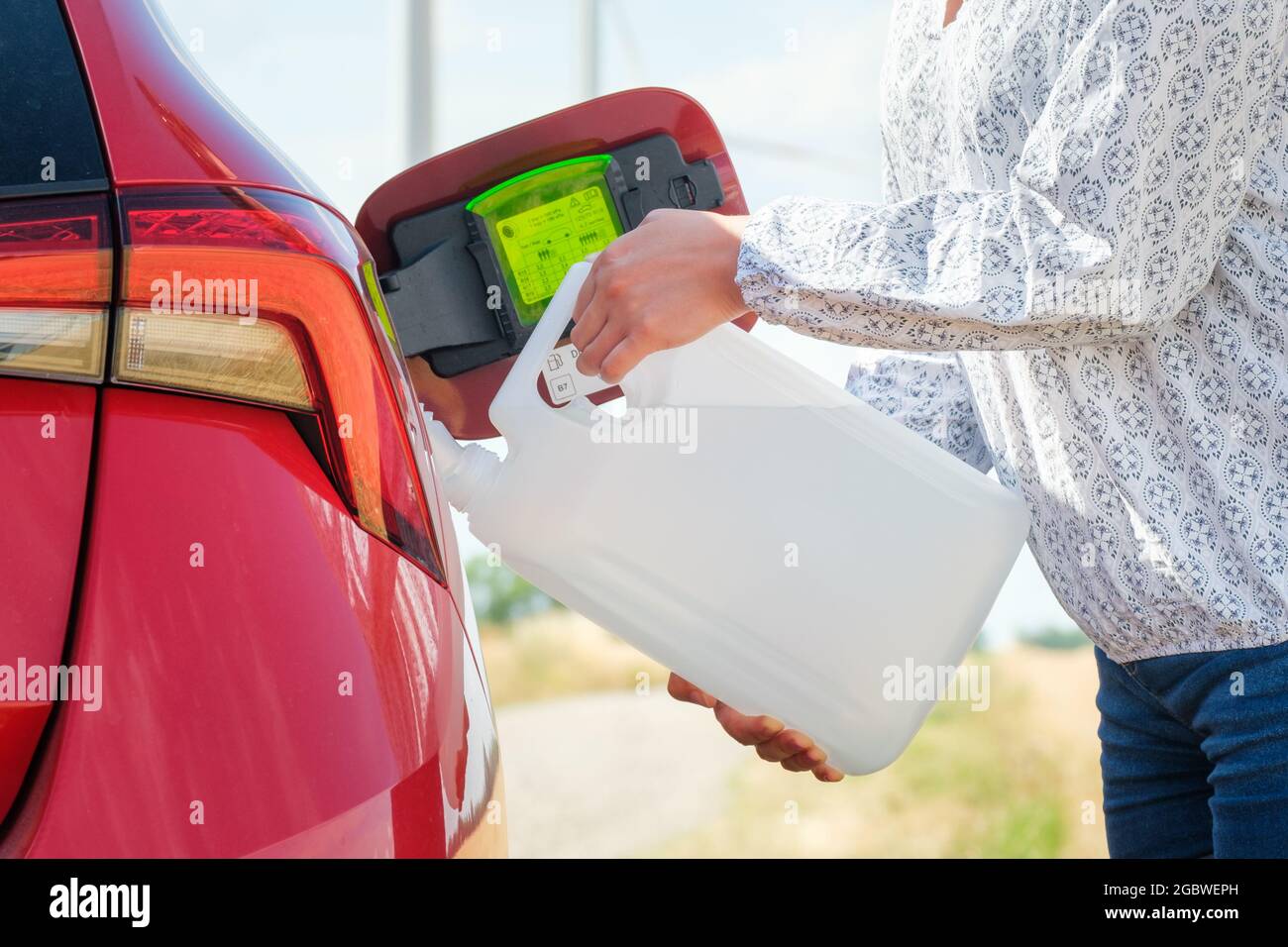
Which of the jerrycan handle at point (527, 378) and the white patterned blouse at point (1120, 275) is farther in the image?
the jerrycan handle at point (527, 378)

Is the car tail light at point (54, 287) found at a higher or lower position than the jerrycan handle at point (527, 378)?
higher

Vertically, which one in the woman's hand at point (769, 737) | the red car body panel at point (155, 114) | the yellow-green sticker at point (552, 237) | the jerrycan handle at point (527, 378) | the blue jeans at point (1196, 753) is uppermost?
the red car body panel at point (155, 114)

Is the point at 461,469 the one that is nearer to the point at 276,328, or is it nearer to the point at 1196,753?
the point at 276,328

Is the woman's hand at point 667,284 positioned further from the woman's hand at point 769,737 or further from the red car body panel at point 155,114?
the woman's hand at point 769,737

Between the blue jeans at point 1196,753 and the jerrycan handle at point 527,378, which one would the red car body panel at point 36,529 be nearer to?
the jerrycan handle at point 527,378

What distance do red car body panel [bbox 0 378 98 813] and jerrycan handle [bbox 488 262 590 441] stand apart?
664 millimetres

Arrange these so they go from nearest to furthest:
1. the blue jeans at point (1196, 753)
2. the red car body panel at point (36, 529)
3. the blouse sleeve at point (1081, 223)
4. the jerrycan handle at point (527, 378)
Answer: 1. the red car body panel at point (36, 529)
2. the blouse sleeve at point (1081, 223)
3. the blue jeans at point (1196, 753)
4. the jerrycan handle at point (527, 378)

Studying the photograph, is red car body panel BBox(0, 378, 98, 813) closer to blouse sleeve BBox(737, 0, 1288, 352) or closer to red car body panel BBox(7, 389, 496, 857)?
red car body panel BBox(7, 389, 496, 857)

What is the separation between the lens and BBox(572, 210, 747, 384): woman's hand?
1153 millimetres

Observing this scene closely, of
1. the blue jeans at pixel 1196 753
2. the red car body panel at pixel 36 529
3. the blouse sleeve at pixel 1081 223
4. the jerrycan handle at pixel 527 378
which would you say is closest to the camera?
the red car body panel at pixel 36 529

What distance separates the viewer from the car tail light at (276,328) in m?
0.82

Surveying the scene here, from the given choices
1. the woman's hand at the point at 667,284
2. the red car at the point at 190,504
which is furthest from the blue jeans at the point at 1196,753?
the red car at the point at 190,504

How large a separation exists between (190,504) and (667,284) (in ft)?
1.69

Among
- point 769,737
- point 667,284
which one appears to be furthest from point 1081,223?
point 769,737
